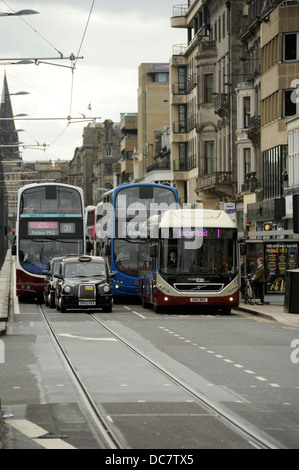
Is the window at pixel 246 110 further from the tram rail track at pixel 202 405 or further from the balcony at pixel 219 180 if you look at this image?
the tram rail track at pixel 202 405

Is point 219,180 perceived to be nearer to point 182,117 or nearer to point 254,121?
point 254,121

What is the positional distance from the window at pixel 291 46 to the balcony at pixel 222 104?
1475cm

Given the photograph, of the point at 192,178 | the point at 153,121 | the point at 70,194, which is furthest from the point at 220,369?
the point at 153,121

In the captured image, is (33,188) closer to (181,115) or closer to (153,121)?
(181,115)

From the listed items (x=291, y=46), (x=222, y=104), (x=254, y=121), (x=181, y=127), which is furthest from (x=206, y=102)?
(x=291, y=46)

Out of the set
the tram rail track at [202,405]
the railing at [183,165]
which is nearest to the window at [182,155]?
the railing at [183,165]

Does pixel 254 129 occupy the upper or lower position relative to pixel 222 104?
lower

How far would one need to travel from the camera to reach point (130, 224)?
134 feet

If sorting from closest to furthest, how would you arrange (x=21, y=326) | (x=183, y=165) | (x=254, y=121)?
(x=21, y=326) → (x=254, y=121) → (x=183, y=165)

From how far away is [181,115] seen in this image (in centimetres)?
8869

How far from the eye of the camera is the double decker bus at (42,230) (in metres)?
42.4

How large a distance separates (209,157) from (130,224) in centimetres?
3563

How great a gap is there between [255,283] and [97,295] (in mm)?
5153
